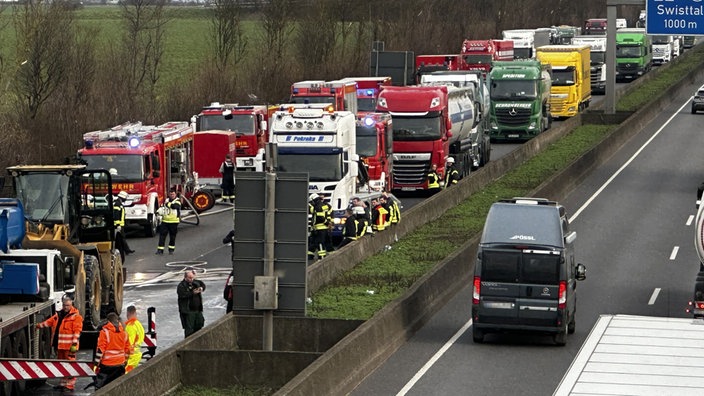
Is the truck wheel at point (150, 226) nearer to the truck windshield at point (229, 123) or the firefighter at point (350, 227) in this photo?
the firefighter at point (350, 227)

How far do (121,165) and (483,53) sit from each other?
46768 mm

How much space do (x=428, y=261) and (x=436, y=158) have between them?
1462 cm

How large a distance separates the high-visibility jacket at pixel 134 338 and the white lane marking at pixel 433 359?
3.92m

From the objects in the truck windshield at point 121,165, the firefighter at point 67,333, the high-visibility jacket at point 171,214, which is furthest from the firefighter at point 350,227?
the firefighter at point 67,333

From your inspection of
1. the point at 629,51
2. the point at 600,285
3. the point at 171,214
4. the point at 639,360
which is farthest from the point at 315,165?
the point at 629,51

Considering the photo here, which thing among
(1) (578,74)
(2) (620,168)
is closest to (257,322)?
(2) (620,168)

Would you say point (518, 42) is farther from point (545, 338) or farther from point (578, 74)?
point (545, 338)

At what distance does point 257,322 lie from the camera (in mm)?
25906

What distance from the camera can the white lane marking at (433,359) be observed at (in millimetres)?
22828

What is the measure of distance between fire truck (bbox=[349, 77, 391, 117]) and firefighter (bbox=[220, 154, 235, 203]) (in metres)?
10.4

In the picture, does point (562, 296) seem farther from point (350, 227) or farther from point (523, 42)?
point (523, 42)

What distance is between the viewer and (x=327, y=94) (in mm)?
51625

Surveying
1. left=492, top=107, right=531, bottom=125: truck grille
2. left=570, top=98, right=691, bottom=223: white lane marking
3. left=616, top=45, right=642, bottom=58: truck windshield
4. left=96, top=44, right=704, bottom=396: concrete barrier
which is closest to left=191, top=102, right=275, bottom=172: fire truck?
left=570, top=98, right=691, bottom=223: white lane marking

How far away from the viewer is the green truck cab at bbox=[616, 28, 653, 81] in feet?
330
